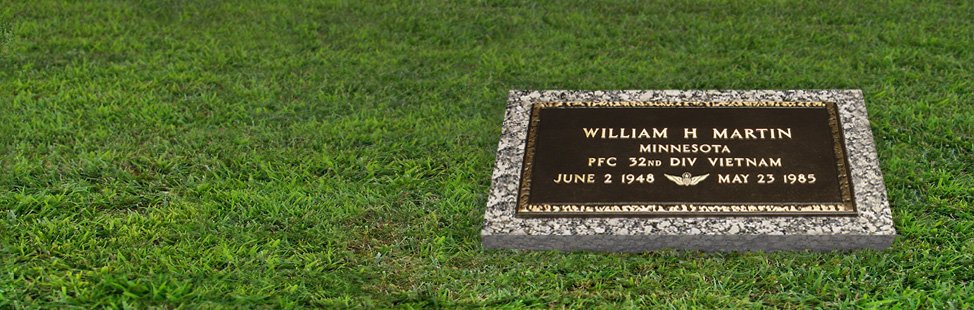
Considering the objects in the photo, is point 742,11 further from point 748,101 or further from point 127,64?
point 127,64

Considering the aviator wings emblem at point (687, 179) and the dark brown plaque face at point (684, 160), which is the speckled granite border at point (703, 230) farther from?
the aviator wings emblem at point (687, 179)

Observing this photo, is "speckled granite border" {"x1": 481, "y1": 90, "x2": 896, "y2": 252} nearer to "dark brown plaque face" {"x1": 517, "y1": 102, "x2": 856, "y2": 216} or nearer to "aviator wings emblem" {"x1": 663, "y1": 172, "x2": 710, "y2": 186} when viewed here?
"dark brown plaque face" {"x1": 517, "y1": 102, "x2": 856, "y2": 216}

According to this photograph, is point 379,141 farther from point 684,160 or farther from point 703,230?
point 703,230

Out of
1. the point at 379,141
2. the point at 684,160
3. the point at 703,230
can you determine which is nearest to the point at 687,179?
the point at 684,160

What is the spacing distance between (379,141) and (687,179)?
1.41 metres

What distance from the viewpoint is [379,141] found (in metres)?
4.50

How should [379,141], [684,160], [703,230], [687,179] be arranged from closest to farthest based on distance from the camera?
[703,230] < [687,179] < [684,160] < [379,141]

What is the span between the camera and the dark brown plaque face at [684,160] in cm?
371

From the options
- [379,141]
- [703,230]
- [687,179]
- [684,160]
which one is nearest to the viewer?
[703,230]

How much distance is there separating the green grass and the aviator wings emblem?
0.98 feet

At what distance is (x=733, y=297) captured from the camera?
3449 millimetres

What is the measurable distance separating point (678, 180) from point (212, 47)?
2.91 meters

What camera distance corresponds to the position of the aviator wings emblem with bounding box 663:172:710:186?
3.80m

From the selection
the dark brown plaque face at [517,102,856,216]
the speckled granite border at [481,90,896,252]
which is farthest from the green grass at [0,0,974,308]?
the dark brown plaque face at [517,102,856,216]
